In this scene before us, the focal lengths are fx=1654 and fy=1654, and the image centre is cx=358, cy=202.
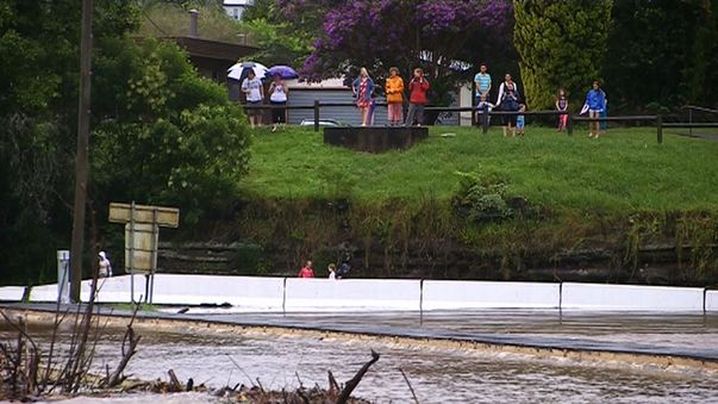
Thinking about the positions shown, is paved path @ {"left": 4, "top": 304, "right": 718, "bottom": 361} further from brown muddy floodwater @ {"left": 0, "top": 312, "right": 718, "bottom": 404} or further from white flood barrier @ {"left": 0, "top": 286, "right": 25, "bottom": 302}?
white flood barrier @ {"left": 0, "top": 286, "right": 25, "bottom": 302}

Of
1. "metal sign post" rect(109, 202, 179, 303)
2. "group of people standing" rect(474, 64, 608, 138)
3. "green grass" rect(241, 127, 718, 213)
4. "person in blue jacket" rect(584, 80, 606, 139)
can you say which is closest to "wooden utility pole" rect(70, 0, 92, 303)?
"metal sign post" rect(109, 202, 179, 303)

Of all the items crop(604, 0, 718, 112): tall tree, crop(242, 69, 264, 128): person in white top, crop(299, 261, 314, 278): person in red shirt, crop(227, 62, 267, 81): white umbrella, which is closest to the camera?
crop(299, 261, 314, 278): person in red shirt

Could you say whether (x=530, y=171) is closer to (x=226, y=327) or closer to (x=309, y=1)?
(x=309, y=1)

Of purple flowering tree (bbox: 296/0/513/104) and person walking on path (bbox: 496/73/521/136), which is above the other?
purple flowering tree (bbox: 296/0/513/104)

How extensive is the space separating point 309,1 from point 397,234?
51.5ft

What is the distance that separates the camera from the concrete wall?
3519 cm

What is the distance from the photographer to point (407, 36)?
5447cm

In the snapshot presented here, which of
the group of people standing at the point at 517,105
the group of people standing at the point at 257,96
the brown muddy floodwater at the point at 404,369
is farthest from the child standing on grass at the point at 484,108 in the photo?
the brown muddy floodwater at the point at 404,369

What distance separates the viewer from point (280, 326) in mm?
26578

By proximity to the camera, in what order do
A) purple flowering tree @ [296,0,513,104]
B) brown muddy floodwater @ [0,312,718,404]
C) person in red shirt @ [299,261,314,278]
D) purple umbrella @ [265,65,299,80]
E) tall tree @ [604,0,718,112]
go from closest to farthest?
1. brown muddy floodwater @ [0,312,718,404]
2. person in red shirt @ [299,261,314,278]
3. tall tree @ [604,0,718,112]
4. purple flowering tree @ [296,0,513,104]
5. purple umbrella @ [265,65,299,80]

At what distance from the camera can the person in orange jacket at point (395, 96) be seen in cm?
4775

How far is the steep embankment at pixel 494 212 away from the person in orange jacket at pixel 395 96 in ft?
4.24

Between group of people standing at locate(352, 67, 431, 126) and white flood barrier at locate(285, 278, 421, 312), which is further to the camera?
group of people standing at locate(352, 67, 431, 126)

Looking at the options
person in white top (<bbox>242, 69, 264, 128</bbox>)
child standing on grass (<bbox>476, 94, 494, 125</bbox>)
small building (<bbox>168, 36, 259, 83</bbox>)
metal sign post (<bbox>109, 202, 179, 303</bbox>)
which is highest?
small building (<bbox>168, 36, 259, 83</bbox>)
